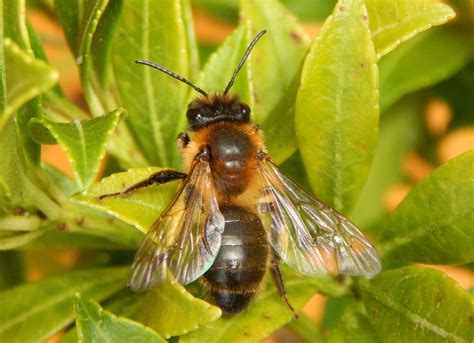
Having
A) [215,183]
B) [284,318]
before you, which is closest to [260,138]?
[215,183]

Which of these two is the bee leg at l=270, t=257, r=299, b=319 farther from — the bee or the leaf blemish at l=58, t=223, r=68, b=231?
the leaf blemish at l=58, t=223, r=68, b=231

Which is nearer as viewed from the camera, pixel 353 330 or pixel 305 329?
pixel 353 330

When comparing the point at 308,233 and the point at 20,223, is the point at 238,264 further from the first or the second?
the point at 20,223

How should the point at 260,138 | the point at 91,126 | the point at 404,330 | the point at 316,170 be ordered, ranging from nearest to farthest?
the point at 91,126
the point at 404,330
the point at 316,170
the point at 260,138

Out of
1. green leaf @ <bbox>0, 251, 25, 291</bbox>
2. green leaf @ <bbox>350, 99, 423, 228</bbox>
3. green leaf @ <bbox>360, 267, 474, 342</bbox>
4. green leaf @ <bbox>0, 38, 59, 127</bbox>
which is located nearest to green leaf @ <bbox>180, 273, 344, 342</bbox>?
green leaf @ <bbox>360, 267, 474, 342</bbox>

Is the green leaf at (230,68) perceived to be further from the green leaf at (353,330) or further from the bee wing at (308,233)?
the green leaf at (353,330)

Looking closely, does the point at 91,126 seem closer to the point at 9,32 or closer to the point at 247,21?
the point at 9,32

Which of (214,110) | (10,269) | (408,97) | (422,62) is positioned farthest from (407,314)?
(408,97)
